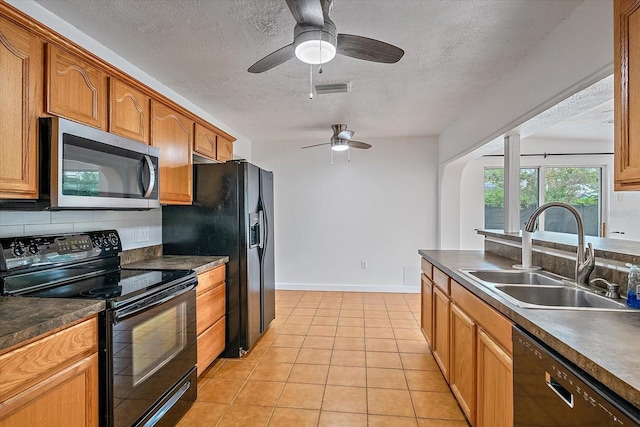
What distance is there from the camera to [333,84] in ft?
9.32

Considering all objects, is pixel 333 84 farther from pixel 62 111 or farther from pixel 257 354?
pixel 257 354

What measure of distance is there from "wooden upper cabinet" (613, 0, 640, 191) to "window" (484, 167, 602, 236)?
4062 millimetres

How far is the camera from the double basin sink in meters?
1.43

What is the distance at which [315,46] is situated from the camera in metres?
1.45

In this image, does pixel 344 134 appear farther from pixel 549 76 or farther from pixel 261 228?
pixel 549 76

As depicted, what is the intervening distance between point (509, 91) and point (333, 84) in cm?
140

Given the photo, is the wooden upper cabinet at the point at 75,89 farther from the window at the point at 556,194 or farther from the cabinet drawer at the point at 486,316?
the window at the point at 556,194

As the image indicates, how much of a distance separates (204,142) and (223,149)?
17.1 inches

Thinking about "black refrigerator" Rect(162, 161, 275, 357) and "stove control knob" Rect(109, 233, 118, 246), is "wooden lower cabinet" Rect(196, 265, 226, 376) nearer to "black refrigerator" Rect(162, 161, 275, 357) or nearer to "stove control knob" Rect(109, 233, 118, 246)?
"black refrigerator" Rect(162, 161, 275, 357)

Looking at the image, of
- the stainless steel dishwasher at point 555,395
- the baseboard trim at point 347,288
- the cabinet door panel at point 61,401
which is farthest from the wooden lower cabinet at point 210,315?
the baseboard trim at point 347,288

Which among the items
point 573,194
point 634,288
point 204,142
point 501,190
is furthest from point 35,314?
point 573,194

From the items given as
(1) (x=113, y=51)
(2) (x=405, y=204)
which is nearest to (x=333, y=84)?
(1) (x=113, y=51)

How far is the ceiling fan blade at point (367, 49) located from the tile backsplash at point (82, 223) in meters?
1.87

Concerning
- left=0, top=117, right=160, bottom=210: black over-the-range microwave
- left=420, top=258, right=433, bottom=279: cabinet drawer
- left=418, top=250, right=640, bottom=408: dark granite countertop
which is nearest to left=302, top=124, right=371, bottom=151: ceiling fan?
left=420, top=258, right=433, bottom=279: cabinet drawer
